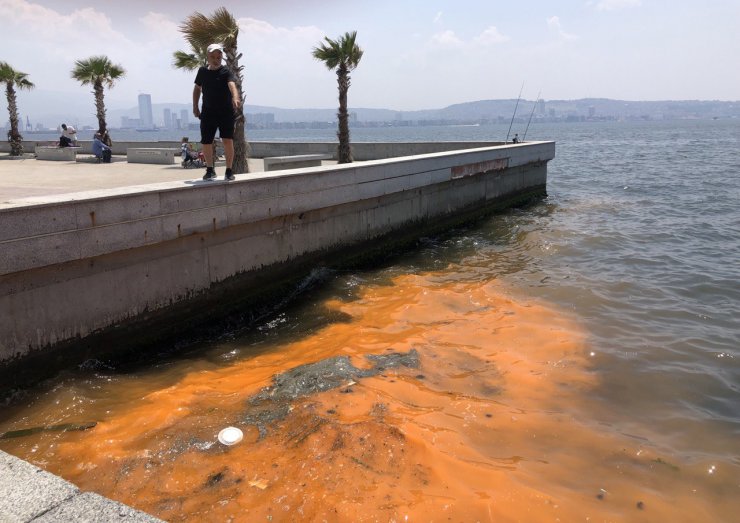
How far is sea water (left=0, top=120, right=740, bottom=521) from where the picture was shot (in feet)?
13.1

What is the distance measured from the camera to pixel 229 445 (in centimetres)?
447

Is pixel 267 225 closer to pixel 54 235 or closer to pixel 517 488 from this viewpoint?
pixel 54 235

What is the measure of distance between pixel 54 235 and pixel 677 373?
6.94 m

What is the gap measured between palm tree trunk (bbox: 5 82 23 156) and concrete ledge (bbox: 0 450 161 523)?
88.4 feet

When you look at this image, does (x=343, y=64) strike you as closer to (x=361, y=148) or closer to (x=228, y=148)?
(x=361, y=148)

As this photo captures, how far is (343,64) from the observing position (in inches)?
711

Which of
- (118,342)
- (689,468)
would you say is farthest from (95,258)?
(689,468)

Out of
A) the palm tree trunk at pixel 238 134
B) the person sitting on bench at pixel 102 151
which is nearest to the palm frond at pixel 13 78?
the person sitting on bench at pixel 102 151

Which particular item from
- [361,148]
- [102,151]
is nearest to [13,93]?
[102,151]

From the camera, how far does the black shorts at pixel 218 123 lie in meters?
7.33

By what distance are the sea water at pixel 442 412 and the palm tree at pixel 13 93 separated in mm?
22164

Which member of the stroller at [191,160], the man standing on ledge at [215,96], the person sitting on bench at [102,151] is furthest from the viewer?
the person sitting on bench at [102,151]

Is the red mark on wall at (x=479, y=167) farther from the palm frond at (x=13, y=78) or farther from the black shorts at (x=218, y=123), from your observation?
the palm frond at (x=13, y=78)

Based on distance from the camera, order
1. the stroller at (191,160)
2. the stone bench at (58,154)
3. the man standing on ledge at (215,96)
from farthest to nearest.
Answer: the stone bench at (58,154) → the stroller at (191,160) → the man standing on ledge at (215,96)
